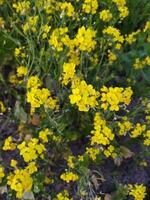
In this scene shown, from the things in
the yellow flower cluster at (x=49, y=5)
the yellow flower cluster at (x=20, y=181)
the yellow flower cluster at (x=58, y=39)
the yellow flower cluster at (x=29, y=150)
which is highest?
the yellow flower cluster at (x=49, y=5)

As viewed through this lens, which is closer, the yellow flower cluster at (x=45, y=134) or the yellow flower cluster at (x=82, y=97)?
the yellow flower cluster at (x=82, y=97)

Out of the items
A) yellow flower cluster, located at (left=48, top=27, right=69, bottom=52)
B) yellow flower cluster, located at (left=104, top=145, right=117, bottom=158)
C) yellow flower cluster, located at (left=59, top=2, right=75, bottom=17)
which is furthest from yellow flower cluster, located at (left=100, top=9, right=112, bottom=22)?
yellow flower cluster, located at (left=104, top=145, right=117, bottom=158)

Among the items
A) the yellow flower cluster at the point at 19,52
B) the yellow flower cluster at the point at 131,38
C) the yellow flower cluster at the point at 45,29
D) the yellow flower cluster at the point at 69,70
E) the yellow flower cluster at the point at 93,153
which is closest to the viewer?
the yellow flower cluster at the point at 69,70

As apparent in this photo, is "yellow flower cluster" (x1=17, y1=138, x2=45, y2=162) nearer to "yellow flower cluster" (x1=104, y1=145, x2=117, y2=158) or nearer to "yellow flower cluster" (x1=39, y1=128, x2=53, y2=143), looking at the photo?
"yellow flower cluster" (x1=39, y1=128, x2=53, y2=143)

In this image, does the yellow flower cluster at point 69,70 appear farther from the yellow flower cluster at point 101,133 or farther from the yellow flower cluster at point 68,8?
the yellow flower cluster at point 68,8

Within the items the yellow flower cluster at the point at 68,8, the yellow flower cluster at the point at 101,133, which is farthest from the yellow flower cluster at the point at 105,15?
the yellow flower cluster at the point at 101,133
